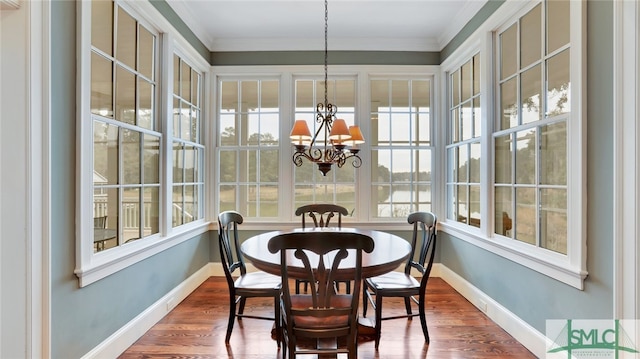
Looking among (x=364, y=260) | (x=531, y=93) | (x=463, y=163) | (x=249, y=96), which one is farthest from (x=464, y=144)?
(x=249, y=96)

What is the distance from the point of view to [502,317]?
8.43 ft

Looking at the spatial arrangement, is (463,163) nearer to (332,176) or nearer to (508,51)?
(508,51)

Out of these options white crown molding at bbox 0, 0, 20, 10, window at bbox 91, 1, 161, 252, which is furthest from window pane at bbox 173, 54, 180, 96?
white crown molding at bbox 0, 0, 20, 10

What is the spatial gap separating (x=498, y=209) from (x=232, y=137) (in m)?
3.11

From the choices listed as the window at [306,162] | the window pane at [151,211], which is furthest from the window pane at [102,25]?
the window at [306,162]

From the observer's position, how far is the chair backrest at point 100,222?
204cm

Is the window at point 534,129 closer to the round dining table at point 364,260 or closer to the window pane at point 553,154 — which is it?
the window pane at point 553,154

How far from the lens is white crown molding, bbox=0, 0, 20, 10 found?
59.2 inches

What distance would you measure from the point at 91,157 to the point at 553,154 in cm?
305

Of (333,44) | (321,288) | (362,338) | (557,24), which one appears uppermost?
(333,44)

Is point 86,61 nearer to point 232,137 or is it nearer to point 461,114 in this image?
point 232,137

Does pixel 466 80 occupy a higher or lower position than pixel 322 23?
lower

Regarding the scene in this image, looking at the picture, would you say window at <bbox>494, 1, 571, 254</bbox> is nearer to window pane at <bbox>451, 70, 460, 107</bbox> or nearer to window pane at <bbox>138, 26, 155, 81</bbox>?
window pane at <bbox>451, 70, 460, 107</bbox>

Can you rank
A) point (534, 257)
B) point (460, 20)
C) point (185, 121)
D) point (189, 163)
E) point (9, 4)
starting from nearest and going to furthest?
1. point (9, 4)
2. point (534, 257)
3. point (460, 20)
4. point (185, 121)
5. point (189, 163)
